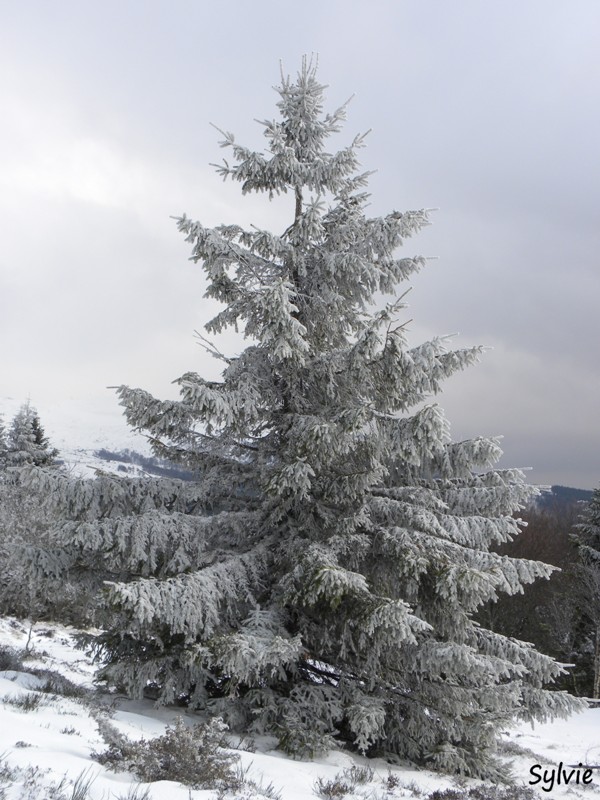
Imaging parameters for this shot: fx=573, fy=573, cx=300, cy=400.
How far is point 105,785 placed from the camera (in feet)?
13.9

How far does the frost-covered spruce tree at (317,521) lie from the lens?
7355 mm

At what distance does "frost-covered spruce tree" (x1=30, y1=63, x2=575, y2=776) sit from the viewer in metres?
7.36

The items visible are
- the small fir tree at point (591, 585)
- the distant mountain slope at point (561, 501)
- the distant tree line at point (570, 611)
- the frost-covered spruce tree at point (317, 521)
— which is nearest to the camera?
the frost-covered spruce tree at point (317, 521)

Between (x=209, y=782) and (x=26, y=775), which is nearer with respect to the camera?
(x=26, y=775)

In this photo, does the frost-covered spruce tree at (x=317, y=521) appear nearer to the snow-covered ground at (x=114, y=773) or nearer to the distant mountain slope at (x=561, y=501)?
the snow-covered ground at (x=114, y=773)

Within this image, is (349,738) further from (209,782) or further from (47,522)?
(47,522)

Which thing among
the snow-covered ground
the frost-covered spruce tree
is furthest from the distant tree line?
the frost-covered spruce tree

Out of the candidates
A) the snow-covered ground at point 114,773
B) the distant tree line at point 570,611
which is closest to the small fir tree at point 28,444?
the snow-covered ground at point 114,773

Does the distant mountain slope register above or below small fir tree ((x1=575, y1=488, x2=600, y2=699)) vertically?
above

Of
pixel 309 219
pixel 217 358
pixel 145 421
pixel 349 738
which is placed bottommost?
pixel 349 738

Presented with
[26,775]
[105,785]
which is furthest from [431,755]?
[26,775]

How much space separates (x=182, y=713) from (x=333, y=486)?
380 cm

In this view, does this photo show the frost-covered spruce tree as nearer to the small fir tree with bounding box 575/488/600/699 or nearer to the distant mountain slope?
the small fir tree with bounding box 575/488/600/699

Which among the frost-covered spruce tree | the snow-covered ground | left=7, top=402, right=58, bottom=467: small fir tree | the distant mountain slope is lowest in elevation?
the snow-covered ground
